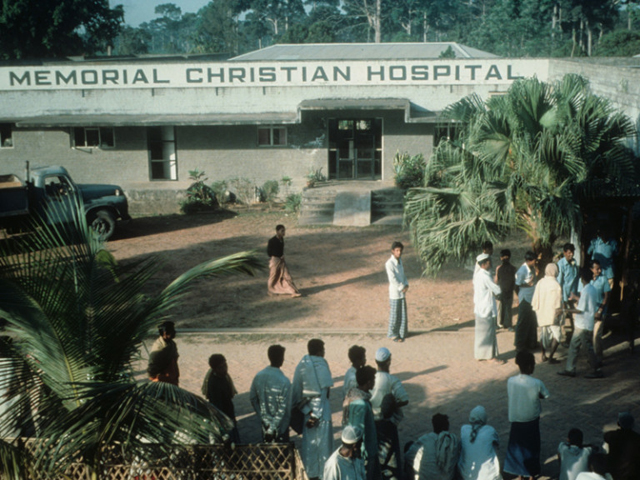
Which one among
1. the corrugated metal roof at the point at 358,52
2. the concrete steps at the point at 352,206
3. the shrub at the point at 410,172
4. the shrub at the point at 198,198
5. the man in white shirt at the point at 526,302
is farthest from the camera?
the corrugated metal roof at the point at 358,52

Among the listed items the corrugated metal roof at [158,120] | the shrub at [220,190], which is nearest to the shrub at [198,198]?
the shrub at [220,190]

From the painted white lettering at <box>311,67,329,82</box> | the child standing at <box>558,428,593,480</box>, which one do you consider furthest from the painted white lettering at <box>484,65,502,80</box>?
the child standing at <box>558,428,593,480</box>

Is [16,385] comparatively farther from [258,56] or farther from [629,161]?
[258,56]

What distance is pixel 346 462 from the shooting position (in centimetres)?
548

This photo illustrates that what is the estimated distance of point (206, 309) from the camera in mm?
12820

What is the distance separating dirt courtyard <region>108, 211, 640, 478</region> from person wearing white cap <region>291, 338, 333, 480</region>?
1.34 meters

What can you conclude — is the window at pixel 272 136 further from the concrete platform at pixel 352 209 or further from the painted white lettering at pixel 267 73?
the concrete platform at pixel 352 209

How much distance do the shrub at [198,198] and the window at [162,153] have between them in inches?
50.9

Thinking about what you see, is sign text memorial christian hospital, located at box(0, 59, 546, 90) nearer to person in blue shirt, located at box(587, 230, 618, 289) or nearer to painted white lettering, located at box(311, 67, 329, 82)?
painted white lettering, located at box(311, 67, 329, 82)

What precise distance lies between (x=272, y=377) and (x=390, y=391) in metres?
1.11

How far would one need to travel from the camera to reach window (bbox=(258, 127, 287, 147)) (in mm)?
22797

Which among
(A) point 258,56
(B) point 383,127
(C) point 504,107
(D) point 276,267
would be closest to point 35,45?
(A) point 258,56

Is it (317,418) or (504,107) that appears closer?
(317,418)

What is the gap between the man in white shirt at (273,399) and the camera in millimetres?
6664
